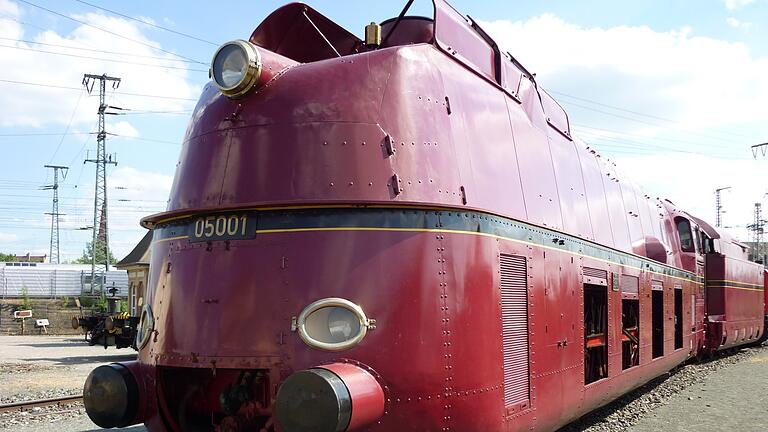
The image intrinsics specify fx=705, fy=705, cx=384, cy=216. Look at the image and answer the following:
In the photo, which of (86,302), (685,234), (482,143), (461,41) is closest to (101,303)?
(86,302)

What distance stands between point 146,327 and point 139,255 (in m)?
27.9

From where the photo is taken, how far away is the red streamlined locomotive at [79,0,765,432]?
15.6 ft

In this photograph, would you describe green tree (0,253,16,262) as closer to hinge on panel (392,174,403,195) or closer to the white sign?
the white sign

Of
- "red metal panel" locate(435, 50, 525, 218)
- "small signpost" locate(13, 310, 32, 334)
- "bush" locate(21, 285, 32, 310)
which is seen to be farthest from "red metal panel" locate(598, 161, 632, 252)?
"bush" locate(21, 285, 32, 310)

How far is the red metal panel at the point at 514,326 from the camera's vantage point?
5.55 m

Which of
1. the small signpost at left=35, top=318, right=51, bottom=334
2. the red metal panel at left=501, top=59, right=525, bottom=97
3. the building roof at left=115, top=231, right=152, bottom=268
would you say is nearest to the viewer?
the red metal panel at left=501, top=59, right=525, bottom=97

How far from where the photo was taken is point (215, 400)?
527 centimetres

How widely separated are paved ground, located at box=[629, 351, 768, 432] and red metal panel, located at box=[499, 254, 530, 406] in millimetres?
4022

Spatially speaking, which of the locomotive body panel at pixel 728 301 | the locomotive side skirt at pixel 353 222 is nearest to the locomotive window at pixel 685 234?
the locomotive body panel at pixel 728 301

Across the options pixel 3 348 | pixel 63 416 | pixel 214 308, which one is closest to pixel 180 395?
pixel 214 308

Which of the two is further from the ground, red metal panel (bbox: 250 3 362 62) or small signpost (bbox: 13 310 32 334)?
red metal panel (bbox: 250 3 362 62)

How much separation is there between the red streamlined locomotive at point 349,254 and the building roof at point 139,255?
25197 mm

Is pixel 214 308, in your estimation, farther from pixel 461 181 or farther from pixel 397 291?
pixel 461 181

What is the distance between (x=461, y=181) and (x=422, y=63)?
0.98 metres
